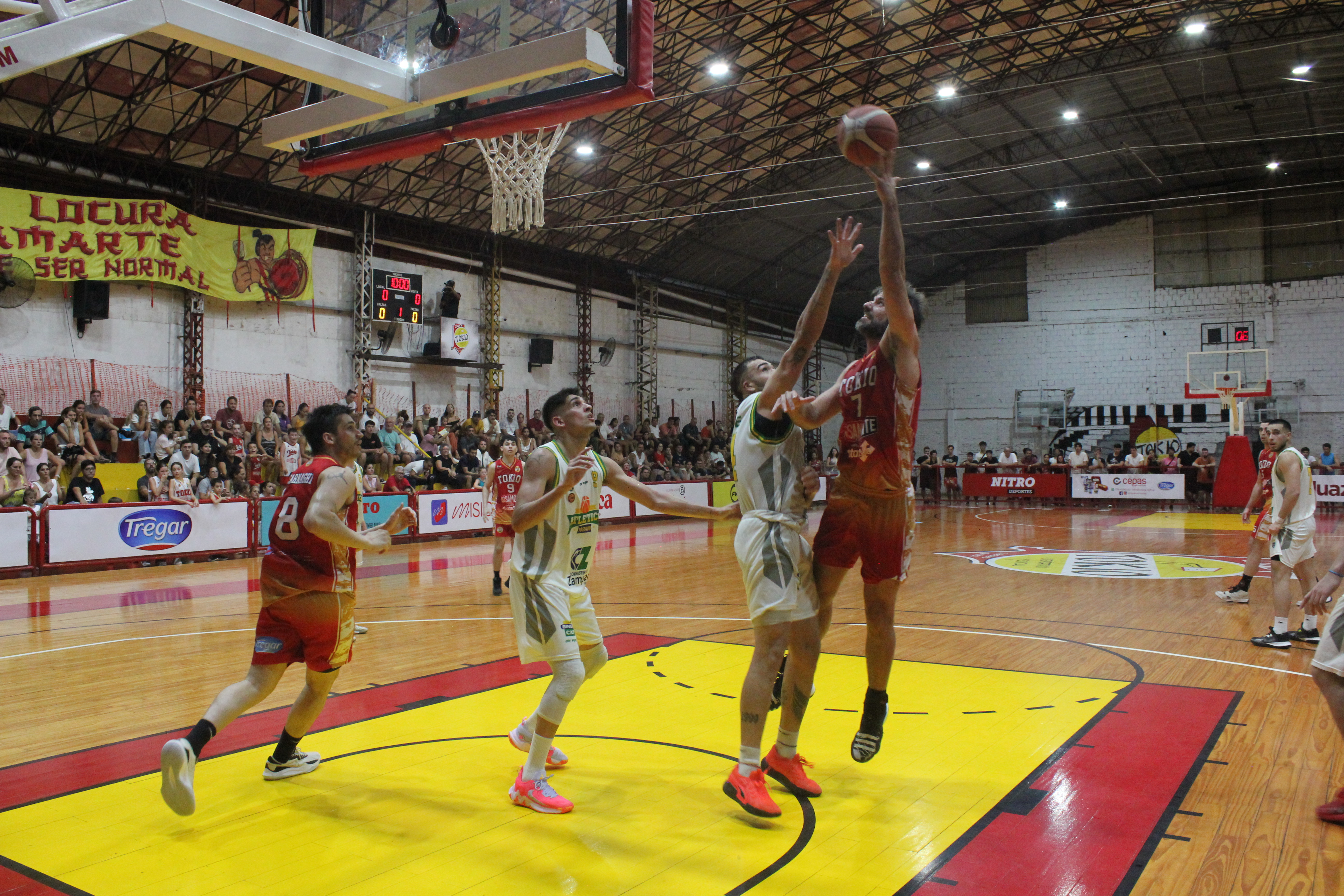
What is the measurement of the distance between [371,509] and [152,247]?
675 cm

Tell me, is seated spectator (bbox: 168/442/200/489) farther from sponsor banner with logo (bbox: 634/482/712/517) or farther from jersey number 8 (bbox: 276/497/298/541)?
jersey number 8 (bbox: 276/497/298/541)

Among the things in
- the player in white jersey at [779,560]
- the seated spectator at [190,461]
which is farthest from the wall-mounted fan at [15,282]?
the player in white jersey at [779,560]

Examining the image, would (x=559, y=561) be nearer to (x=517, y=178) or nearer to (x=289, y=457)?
(x=517, y=178)

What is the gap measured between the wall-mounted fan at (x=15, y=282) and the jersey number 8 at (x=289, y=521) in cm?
1461

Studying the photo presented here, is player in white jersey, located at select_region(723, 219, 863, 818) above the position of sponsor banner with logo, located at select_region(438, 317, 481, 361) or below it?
below

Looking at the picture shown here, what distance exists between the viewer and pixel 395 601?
10203 millimetres

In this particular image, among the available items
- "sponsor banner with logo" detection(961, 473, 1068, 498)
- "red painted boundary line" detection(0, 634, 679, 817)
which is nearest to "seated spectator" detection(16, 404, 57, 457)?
"red painted boundary line" detection(0, 634, 679, 817)

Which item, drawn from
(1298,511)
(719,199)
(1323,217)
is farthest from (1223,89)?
(1298,511)

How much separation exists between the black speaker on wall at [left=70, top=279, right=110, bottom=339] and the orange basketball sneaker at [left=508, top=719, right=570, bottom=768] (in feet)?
51.3

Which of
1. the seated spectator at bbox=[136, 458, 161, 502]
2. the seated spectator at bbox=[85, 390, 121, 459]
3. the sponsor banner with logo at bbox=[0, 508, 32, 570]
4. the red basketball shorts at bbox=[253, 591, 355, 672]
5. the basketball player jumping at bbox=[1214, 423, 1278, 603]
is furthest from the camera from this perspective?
the seated spectator at bbox=[85, 390, 121, 459]

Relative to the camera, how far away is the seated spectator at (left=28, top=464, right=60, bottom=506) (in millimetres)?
12961

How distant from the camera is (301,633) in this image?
432cm

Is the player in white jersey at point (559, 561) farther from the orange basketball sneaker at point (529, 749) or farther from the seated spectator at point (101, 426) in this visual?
the seated spectator at point (101, 426)

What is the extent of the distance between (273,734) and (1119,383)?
105ft
